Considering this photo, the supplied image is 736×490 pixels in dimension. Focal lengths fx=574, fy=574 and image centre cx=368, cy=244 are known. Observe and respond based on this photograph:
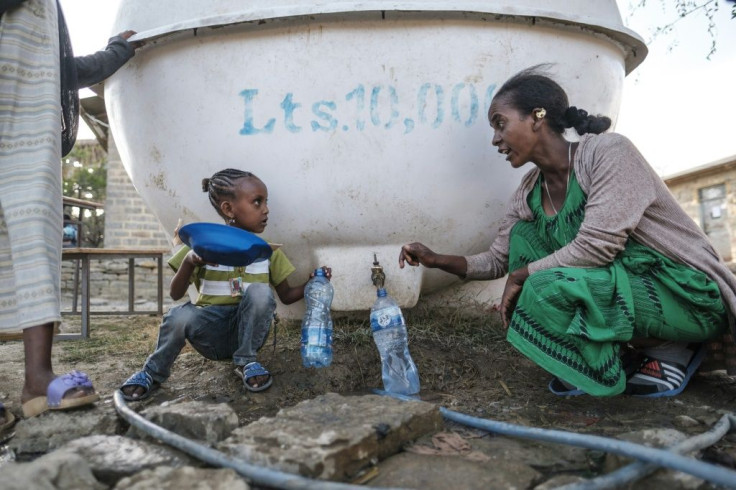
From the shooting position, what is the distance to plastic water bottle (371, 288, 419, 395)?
181 centimetres

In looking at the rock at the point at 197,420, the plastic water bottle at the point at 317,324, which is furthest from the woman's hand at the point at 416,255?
the rock at the point at 197,420

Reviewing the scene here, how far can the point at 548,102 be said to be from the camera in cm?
171

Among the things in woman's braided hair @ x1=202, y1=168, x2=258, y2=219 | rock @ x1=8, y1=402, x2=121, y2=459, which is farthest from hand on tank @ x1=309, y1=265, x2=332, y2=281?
rock @ x1=8, y1=402, x2=121, y2=459

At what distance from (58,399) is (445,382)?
3.52 feet

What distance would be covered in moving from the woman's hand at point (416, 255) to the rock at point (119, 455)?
3.21 feet

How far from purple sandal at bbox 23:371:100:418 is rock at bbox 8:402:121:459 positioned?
2 cm

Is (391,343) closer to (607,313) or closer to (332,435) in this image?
(607,313)

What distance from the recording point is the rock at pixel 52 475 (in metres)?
0.91

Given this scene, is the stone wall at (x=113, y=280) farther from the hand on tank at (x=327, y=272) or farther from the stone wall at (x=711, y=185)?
the stone wall at (x=711, y=185)

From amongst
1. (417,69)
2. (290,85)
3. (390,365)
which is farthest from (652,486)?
(290,85)

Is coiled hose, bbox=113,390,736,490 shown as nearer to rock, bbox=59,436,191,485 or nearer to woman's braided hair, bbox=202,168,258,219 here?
rock, bbox=59,436,191,485

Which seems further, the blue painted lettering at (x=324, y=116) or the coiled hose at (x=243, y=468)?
the blue painted lettering at (x=324, y=116)

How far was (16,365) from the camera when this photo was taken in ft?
7.50

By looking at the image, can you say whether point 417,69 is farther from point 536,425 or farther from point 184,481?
point 184,481
